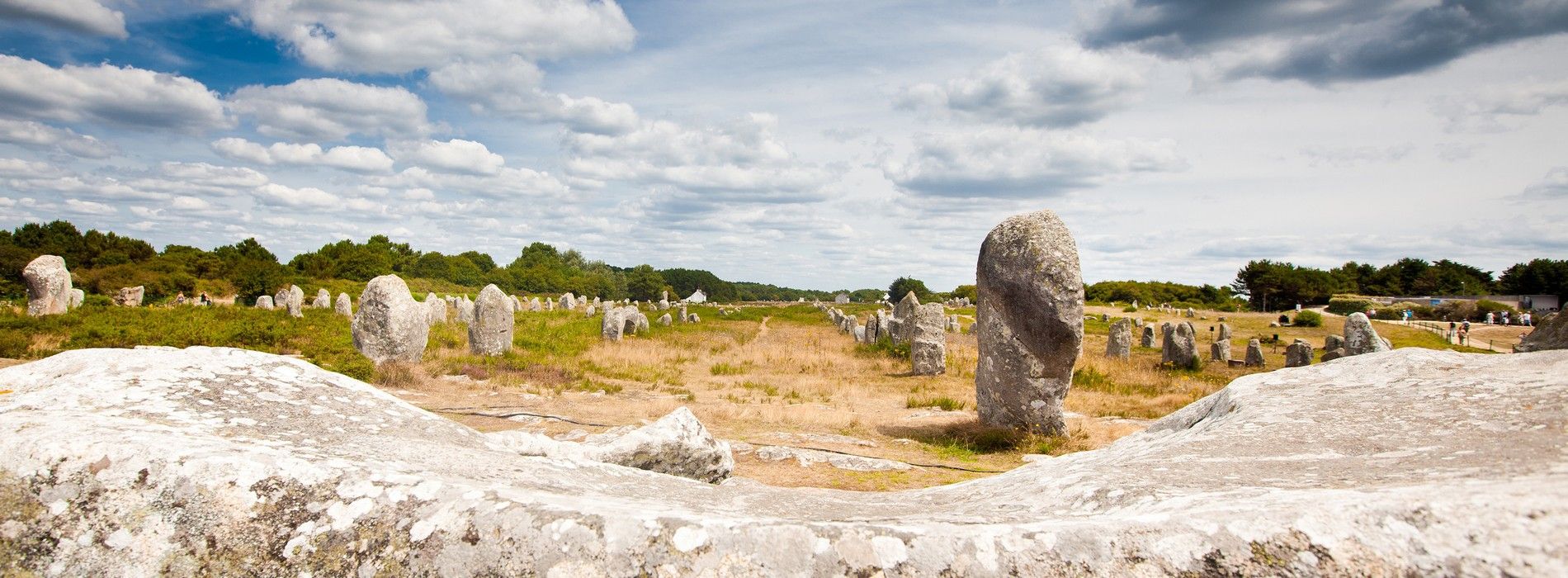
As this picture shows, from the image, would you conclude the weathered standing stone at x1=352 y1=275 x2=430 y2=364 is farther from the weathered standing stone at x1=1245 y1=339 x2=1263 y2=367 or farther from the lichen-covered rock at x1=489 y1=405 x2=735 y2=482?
the weathered standing stone at x1=1245 y1=339 x2=1263 y2=367

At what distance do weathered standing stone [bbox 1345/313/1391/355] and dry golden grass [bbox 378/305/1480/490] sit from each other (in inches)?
129

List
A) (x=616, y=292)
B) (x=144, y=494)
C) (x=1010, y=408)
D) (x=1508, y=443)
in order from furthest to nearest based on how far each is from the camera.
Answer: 1. (x=616, y=292)
2. (x=1010, y=408)
3. (x=1508, y=443)
4. (x=144, y=494)

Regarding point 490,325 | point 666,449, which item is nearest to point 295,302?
point 490,325

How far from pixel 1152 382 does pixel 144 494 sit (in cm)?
2195

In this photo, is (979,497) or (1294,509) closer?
(1294,509)

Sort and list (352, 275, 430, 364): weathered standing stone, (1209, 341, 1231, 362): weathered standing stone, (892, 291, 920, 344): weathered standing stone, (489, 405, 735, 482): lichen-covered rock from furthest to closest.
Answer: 1. (1209, 341, 1231, 362): weathered standing stone
2. (892, 291, 920, 344): weathered standing stone
3. (352, 275, 430, 364): weathered standing stone
4. (489, 405, 735, 482): lichen-covered rock

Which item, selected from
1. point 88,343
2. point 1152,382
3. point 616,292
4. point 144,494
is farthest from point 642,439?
point 616,292

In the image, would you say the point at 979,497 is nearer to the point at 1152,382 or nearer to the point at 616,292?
the point at 1152,382

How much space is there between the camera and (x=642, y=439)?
4.77m

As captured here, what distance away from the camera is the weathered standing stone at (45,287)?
23734 millimetres

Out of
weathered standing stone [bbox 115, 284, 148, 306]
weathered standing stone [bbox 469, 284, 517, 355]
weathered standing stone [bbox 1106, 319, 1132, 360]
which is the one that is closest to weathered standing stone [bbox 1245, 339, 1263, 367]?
weathered standing stone [bbox 1106, 319, 1132, 360]

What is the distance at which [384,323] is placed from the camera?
17516 mm

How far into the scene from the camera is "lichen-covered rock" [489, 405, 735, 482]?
178 inches

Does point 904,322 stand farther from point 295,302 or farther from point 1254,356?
point 295,302
